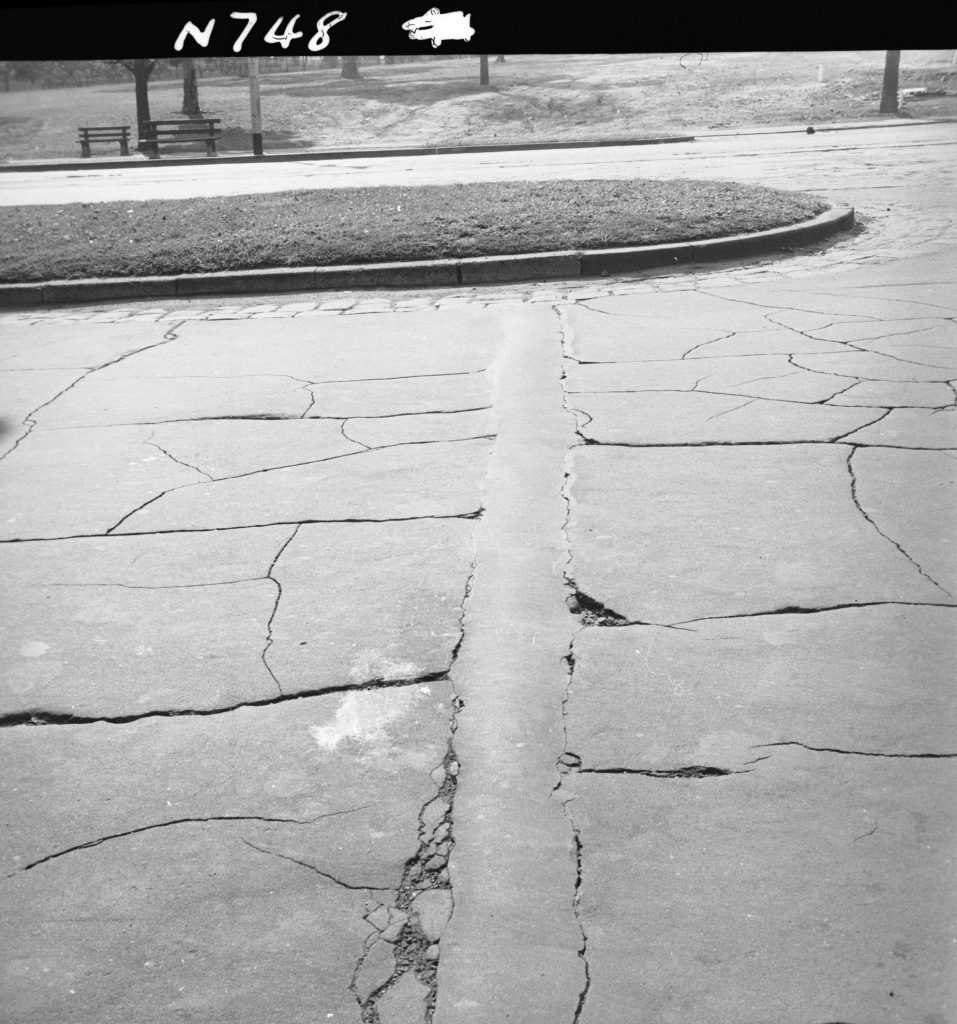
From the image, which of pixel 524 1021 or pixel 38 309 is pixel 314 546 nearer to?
pixel 524 1021

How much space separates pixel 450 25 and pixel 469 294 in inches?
269

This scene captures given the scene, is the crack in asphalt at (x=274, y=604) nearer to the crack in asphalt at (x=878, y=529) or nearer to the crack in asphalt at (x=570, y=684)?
the crack in asphalt at (x=570, y=684)

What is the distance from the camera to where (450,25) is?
1.45 m

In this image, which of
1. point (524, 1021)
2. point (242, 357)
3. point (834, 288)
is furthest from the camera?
point (834, 288)

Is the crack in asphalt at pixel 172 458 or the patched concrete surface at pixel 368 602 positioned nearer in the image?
the patched concrete surface at pixel 368 602

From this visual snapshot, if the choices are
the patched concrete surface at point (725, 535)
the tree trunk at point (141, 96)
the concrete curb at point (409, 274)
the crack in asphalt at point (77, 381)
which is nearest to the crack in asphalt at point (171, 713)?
the patched concrete surface at point (725, 535)

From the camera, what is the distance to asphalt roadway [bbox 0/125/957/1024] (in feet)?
6.89

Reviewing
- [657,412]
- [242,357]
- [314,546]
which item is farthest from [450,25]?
[242,357]

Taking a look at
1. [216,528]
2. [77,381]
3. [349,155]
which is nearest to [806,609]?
[216,528]

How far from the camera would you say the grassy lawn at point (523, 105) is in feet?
105

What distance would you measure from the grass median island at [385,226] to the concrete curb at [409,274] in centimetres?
25

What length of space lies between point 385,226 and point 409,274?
4.47ft

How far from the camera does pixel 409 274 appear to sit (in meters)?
8.64

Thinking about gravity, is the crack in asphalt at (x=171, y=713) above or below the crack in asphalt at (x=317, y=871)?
above
